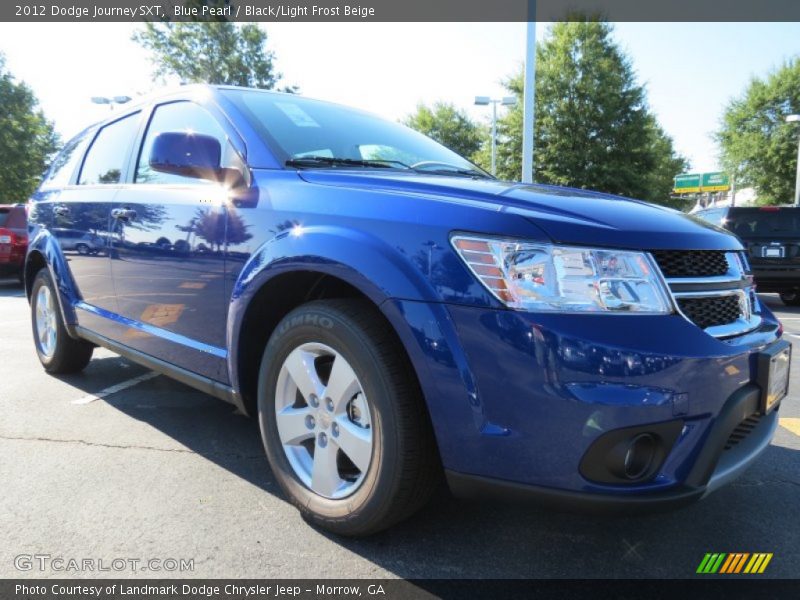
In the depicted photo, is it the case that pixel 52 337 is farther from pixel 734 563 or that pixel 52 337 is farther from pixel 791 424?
pixel 791 424

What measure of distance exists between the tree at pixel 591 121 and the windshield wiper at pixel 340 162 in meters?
22.6

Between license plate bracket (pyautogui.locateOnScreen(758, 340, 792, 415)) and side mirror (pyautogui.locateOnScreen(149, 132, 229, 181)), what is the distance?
210cm

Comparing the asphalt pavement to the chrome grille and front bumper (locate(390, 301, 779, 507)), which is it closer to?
front bumper (locate(390, 301, 779, 507))

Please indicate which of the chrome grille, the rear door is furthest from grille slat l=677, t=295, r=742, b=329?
the rear door

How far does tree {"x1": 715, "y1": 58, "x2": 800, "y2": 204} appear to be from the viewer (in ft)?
90.3

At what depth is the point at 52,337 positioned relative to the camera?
13.8ft

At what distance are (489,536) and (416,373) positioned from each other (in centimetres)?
80

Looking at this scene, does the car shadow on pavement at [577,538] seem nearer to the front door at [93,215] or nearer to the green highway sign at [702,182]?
the front door at [93,215]

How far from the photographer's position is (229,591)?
5.78ft

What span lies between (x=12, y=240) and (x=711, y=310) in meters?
12.6

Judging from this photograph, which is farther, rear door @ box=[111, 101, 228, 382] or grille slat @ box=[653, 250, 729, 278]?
rear door @ box=[111, 101, 228, 382]

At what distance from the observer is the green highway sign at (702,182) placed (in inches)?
1229

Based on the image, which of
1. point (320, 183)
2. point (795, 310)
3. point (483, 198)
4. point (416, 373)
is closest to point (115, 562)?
point (416, 373)

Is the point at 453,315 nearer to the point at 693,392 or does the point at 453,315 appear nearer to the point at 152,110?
the point at 693,392
